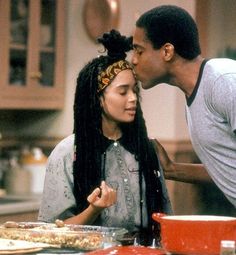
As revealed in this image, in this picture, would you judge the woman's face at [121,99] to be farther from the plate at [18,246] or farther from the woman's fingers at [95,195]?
the plate at [18,246]

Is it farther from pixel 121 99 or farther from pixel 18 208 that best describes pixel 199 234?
pixel 18 208

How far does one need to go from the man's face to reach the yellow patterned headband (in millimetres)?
91

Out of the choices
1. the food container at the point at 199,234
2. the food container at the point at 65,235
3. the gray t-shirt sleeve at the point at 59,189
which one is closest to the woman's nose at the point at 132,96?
the gray t-shirt sleeve at the point at 59,189

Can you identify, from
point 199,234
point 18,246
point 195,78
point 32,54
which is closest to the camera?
point 199,234

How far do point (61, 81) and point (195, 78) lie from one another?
2562 millimetres

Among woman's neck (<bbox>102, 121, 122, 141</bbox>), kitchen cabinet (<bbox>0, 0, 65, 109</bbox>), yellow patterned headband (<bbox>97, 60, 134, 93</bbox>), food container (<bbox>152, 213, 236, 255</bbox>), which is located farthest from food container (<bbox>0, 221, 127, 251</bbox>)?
kitchen cabinet (<bbox>0, 0, 65, 109</bbox>)

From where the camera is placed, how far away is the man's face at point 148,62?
2.39 meters

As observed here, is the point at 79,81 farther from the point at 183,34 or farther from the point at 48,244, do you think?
the point at 48,244

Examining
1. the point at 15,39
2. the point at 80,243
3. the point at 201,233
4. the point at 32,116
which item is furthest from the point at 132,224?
the point at 32,116

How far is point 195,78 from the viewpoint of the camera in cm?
235

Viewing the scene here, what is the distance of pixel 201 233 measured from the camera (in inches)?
65.8

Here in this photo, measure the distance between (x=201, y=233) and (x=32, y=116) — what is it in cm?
345

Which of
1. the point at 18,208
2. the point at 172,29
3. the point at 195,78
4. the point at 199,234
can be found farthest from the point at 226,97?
the point at 18,208

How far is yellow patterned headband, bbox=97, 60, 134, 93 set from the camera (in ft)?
8.18
